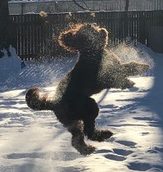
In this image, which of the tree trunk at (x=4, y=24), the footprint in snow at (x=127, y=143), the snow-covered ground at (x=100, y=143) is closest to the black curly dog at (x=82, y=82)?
the snow-covered ground at (x=100, y=143)

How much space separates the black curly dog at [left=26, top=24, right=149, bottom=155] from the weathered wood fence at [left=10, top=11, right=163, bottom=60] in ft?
30.2

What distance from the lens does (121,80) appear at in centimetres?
448

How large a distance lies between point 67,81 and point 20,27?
418 inches

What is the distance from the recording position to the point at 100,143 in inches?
232

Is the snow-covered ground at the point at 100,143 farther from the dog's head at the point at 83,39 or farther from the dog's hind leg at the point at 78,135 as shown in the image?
the dog's head at the point at 83,39

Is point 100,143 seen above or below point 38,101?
below

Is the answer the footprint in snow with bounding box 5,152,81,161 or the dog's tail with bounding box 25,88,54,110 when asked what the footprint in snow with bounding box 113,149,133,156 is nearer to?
the footprint in snow with bounding box 5,152,81,161

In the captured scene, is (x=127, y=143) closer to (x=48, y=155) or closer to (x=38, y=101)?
(x=48, y=155)

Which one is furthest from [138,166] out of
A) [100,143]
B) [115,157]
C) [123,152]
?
[100,143]

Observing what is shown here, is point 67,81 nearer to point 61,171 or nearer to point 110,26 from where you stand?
point 61,171

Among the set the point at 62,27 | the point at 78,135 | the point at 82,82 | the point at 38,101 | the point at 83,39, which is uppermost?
the point at 83,39

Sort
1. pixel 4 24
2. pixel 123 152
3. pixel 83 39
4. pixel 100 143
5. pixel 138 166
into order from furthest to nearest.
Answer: pixel 4 24
pixel 100 143
pixel 123 152
pixel 138 166
pixel 83 39

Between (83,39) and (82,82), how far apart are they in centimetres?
35

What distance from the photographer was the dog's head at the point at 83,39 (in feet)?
14.5
